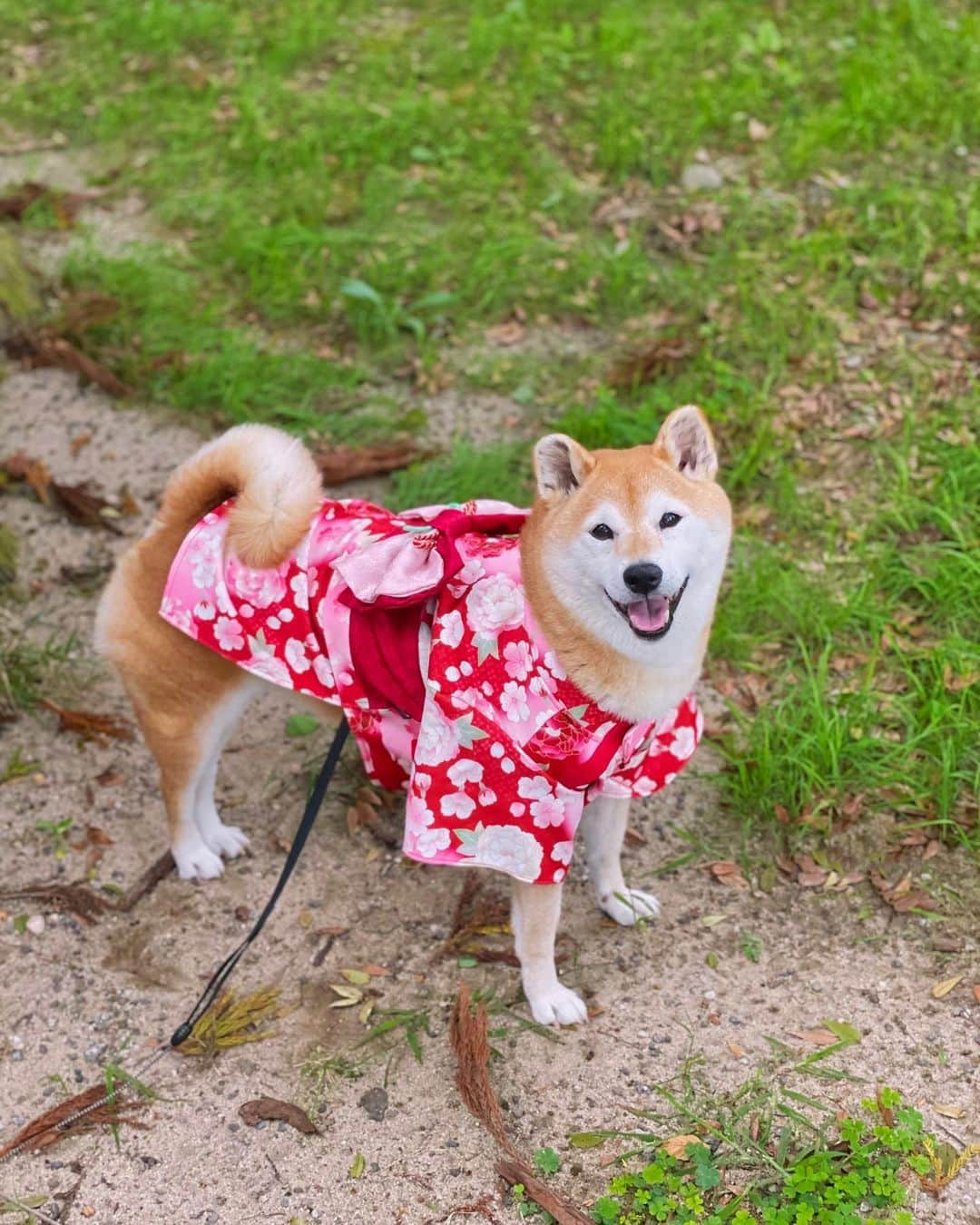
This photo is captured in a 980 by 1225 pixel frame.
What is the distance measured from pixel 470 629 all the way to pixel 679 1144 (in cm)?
141

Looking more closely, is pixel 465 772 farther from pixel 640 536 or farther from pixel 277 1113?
pixel 277 1113

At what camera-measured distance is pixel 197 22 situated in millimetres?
7863

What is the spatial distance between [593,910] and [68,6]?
7.74 metres

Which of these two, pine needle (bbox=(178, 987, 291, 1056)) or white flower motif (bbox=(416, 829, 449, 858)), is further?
pine needle (bbox=(178, 987, 291, 1056))

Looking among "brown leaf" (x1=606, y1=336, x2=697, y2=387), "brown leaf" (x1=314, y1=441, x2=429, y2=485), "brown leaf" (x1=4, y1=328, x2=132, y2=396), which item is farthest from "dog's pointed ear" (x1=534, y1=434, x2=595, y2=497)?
"brown leaf" (x1=4, y1=328, x2=132, y2=396)

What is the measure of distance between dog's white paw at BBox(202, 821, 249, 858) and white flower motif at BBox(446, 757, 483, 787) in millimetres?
1177

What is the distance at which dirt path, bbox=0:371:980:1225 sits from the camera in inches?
120

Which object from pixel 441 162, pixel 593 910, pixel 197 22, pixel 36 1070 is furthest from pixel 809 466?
pixel 197 22

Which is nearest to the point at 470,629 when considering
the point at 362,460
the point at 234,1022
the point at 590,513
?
the point at 590,513

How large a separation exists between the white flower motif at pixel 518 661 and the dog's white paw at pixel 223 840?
4.70ft

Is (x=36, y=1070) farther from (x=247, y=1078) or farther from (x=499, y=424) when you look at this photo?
(x=499, y=424)

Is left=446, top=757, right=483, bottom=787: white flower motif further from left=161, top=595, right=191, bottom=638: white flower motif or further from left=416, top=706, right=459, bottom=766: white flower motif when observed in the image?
left=161, top=595, right=191, bottom=638: white flower motif

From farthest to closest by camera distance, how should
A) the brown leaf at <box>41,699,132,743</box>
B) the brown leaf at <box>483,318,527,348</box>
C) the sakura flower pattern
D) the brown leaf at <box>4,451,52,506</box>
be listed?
the brown leaf at <box>483,318,527,348</box>, the brown leaf at <box>4,451,52,506</box>, the brown leaf at <box>41,699,132,743</box>, the sakura flower pattern

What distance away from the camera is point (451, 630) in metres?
3.04
